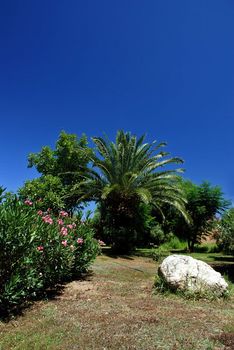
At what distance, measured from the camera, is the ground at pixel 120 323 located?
513cm

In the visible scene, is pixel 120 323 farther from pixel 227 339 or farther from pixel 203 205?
pixel 203 205

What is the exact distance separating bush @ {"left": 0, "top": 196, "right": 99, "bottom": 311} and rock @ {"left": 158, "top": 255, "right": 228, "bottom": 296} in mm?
2825

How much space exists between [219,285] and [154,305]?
2.13m

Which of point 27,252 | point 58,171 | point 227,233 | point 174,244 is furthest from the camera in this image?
point 174,244

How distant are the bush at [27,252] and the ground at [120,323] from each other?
48 cm

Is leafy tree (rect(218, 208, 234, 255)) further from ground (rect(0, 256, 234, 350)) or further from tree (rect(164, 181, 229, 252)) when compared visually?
tree (rect(164, 181, 229, 252))

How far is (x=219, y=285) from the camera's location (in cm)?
869

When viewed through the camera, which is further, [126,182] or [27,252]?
[126,182]

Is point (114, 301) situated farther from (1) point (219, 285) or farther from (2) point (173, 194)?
(2) point (173, 194)

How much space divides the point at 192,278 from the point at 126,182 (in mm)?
11756

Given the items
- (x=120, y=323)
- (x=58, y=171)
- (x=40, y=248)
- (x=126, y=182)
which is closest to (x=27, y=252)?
(x=40, y=248)

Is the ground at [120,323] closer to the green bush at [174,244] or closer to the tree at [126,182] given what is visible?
the tree at [126,182]

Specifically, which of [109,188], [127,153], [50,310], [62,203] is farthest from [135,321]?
[62,203]

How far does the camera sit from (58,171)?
95.6 ft
